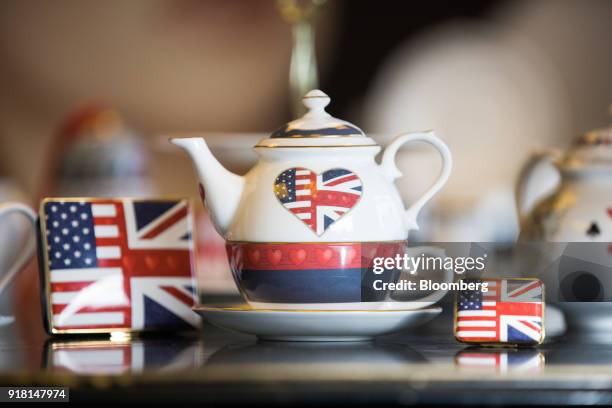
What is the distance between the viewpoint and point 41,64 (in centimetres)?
454

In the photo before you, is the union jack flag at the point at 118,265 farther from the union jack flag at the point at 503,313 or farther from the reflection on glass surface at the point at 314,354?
the union jack flag at the point at 503,313

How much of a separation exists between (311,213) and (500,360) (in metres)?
0.20

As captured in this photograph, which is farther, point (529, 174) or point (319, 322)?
point (529, 174)

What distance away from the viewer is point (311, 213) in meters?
0.89

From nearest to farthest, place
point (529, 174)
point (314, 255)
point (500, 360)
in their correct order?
point (500, 360) → point (314, 255) → point (529, 174)

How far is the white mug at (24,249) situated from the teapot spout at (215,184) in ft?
0.58

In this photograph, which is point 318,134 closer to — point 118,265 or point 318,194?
point 318,194

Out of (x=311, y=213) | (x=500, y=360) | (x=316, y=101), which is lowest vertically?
(x=500, y=360)

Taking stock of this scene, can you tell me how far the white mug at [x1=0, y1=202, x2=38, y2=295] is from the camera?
100 cm

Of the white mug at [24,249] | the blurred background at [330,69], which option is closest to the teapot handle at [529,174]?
the white mug at [24,249]

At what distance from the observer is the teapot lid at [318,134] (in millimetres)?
912

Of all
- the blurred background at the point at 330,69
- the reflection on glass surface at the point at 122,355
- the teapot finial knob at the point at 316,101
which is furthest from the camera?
A: the blurred background at the point at 330,69

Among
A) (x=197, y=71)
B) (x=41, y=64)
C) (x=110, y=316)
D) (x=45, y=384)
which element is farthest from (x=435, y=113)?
(x=45, y=384)

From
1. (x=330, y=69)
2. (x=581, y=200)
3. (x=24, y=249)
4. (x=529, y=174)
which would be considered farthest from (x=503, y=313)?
(x=330, y=69)
